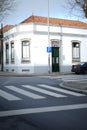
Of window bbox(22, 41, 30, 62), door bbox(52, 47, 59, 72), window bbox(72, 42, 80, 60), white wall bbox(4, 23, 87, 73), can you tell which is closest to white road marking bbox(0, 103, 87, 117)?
white wall bbox(4, 23, 87, 73)

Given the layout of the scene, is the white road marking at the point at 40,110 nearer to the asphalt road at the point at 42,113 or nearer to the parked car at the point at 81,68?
the asphalt road at the point at 42,113

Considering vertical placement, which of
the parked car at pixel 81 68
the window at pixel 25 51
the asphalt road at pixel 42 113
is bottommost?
the asphalt road at pixel 42 113

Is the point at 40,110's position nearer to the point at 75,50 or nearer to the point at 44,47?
the point at 44,47

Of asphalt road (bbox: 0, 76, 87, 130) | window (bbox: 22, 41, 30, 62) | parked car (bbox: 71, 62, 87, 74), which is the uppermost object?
window (bbox: 22, 41, 30, 62)

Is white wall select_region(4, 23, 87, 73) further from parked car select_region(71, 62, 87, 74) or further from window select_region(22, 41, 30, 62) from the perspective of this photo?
parked car select_region(71, 62, 87, 74)

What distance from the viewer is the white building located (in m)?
40.4

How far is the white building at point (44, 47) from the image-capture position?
133 ft

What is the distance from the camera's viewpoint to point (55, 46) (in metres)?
42.1

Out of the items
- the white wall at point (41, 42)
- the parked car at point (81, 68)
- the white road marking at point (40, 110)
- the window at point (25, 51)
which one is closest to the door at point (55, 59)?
the white wall at point (41, 42)

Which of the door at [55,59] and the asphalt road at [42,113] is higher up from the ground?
the door at [55,59]

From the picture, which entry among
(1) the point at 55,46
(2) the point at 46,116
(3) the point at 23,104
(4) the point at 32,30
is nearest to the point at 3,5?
(4) the point at 32,30

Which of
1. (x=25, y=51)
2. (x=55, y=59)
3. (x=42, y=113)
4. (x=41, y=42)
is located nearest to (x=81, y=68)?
(x=55, y=59)

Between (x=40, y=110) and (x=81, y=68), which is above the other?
(x=81, y=68)

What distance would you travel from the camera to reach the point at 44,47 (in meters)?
41.0
